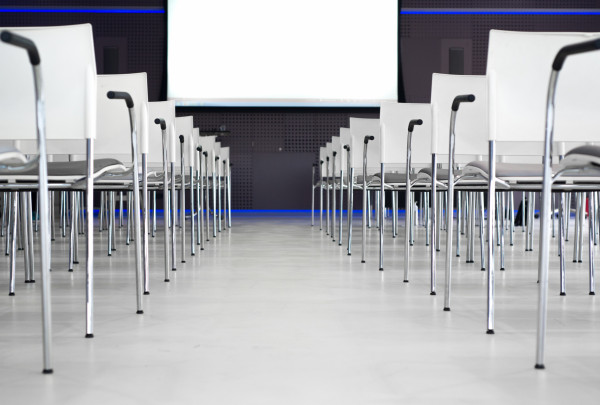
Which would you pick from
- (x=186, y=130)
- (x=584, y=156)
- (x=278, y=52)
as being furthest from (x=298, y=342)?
(x=278, y=52)

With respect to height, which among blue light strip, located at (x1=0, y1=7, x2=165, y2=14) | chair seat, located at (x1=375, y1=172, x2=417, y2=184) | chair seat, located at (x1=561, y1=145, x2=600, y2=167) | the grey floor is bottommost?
the grey floor

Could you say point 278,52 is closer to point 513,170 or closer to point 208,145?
point 208,145

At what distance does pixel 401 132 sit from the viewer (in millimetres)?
3672

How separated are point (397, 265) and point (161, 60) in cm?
666

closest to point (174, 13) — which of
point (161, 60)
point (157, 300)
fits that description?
point (161, 60)

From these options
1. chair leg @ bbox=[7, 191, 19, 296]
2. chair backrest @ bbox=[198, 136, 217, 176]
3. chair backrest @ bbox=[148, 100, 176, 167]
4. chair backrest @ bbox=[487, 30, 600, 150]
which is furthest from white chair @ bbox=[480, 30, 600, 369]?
chair backrest @ bbox=[198, 136, 217, 176]

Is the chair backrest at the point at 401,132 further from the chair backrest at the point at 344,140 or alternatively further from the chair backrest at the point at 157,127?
the chair backrest at the point at 157,127

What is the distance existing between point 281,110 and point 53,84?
24.9ft

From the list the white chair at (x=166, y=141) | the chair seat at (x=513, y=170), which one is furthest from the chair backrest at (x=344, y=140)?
the chair seat at (x=513, y=170)

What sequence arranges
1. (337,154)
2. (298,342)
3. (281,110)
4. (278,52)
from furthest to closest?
(281,110) → (278,52) → (337,154) → (298,342)

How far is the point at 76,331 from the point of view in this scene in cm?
195

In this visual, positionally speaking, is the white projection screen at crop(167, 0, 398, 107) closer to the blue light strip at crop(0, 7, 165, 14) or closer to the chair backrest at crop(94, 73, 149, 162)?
the blue light strip at crop(0, 7, 165, 14)

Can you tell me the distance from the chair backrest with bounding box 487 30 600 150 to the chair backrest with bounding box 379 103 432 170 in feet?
4.74

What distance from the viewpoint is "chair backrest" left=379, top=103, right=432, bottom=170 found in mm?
3637
